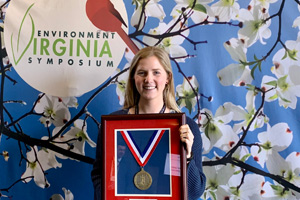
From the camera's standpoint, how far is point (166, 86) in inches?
55.1

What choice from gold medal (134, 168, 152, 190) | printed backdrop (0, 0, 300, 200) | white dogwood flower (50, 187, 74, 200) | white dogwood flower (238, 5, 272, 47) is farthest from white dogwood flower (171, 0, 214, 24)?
white dogwood flower (50, 187, 74, 200)

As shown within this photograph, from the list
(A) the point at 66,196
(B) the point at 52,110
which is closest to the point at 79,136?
(B) the point at 52,110

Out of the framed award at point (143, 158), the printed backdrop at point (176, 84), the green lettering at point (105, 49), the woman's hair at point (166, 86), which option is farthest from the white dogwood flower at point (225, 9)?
the framed award at point (143, 158)

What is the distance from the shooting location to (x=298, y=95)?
5.15 ft

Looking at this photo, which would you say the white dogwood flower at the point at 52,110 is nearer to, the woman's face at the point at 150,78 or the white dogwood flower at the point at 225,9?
the woman's face at the point at 150,78

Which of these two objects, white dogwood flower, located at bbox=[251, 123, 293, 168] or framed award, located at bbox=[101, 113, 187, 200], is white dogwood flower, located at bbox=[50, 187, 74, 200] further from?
white dogwood flower, located at bbox=[251, 123, 293, 168]

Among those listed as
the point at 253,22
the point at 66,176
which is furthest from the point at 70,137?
the point at 253,22

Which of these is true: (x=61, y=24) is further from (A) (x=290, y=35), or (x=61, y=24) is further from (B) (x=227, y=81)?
(A) (x=290, y=35)

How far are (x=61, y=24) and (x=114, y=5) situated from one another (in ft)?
0.85

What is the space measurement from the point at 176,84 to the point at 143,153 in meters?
0.51

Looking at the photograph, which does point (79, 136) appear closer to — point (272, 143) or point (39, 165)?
point (39, 165)

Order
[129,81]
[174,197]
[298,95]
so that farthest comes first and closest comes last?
[298,95] → [129,81] → [174,197]

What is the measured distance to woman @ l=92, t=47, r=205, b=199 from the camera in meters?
1.25

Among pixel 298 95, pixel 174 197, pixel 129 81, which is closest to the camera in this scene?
pixel 174 197
